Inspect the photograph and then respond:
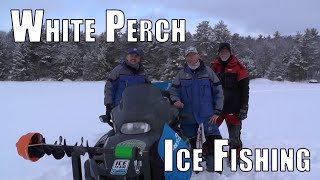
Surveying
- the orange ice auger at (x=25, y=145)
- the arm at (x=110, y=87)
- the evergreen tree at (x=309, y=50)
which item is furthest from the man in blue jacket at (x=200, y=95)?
the evergreen tree at (x=309, y=50)

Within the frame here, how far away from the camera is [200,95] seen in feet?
18.4

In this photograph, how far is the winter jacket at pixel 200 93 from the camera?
559 cm

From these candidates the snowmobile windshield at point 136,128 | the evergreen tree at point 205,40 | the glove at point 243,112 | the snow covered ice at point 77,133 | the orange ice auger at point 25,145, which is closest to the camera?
the orange ice auger at point 25,145

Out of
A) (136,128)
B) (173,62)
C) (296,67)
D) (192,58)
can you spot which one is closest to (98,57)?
(173,62)

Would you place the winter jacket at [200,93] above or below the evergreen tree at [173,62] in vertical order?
below

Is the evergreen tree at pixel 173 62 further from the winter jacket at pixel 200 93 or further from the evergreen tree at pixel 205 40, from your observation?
the winter jacket at pixel 200 93

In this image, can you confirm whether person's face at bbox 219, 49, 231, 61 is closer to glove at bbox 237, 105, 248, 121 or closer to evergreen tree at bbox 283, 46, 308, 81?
glove at bbox 237, 105, 248, 121

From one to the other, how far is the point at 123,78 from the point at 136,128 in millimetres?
2071

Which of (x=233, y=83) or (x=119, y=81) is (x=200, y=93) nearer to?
(x=233, y=83)

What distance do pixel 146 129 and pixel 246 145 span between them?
13.0 ft

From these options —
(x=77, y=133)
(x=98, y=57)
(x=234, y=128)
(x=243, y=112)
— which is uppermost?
(x=98, y=57)

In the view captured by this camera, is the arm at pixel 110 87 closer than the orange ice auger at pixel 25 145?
No

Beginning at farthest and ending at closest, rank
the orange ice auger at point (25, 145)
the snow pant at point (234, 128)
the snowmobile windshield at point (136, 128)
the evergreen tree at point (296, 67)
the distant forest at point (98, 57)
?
the evergreen tree at point (296, 67) → the distant forest at point (98, 57) → the snow pant at point (234, 128) → the snowmobile windshield at point (136, 128) → the orange ice auger at point (25, 145)

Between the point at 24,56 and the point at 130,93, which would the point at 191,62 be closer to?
the point at 130,93
